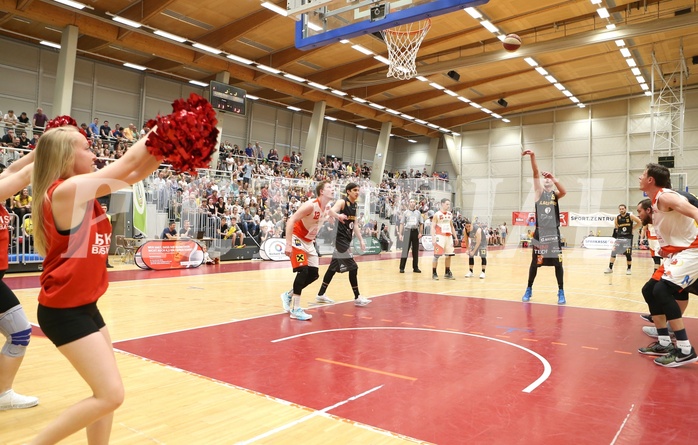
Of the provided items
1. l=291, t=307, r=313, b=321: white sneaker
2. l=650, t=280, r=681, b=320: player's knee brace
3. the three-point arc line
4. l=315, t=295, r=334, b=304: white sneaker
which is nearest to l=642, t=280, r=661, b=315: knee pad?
l=650, t=280, r=681, b=320: player's knee brace

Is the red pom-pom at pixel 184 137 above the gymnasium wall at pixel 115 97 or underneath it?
underneath

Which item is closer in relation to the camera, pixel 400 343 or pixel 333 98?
pixel 400 343

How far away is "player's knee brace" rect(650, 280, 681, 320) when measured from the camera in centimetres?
464

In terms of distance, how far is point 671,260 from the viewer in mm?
4773

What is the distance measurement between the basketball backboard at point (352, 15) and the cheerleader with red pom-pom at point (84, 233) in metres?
6.66

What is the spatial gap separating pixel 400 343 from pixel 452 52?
22.1m

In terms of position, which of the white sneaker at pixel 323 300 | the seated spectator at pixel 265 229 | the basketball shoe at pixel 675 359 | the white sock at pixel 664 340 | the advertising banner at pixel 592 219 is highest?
the advertising banner at pixel 592 219

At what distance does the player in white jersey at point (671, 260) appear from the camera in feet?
15.2

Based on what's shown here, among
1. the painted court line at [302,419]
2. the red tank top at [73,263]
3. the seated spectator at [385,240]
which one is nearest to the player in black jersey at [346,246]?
the painted court line at [302,419]

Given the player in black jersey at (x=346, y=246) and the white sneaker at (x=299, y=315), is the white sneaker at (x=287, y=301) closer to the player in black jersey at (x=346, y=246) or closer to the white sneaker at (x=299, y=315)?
the white sneaker at (x=299, y=315)

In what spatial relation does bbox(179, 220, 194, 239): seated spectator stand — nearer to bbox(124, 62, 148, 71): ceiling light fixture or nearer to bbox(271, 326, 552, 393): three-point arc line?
bbox(271, 326, 552, 393): three-point arc line

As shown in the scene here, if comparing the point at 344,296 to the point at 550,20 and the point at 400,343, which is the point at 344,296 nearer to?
the point at 400,343

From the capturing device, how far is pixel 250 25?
1934 cm

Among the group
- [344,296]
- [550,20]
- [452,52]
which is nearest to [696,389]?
[344,296]
